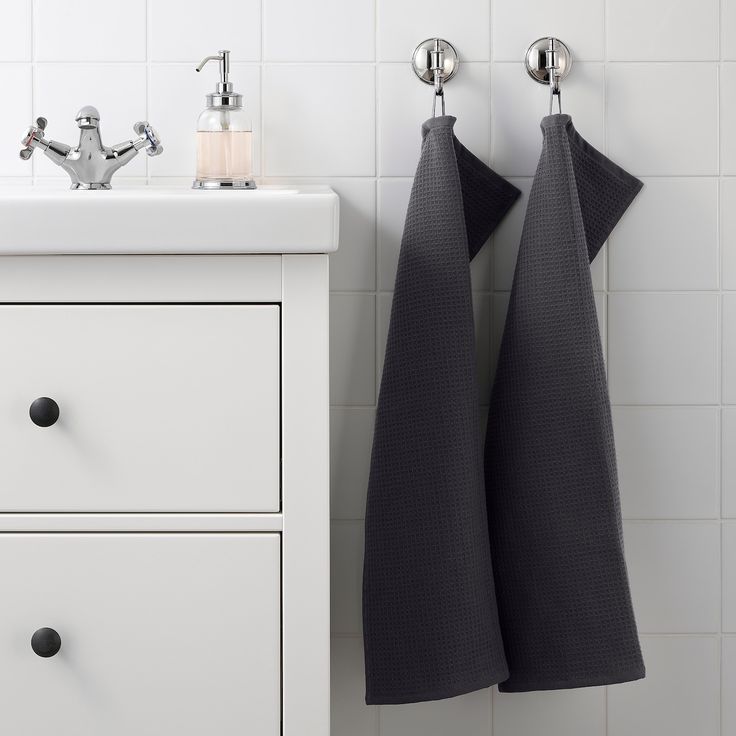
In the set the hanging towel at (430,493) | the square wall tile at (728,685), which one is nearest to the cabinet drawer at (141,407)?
the hanging towel at (430,493)

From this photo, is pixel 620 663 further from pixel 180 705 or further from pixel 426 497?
pixel 180 705

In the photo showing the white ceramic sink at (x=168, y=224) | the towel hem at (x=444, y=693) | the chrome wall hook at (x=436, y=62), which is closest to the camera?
the white ceramic sink at (x=168, y=224)

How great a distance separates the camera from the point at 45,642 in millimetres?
635

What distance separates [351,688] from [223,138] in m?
0.68

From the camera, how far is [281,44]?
966 millimetres

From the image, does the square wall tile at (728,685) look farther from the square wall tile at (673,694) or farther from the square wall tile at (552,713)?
the square wall tile at (552,713)

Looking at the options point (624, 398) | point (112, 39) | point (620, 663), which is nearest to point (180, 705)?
point (620, 663)

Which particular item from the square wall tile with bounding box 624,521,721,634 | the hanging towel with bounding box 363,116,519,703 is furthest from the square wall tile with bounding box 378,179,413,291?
→ the square wall tile with bounding box 624,521,721,634

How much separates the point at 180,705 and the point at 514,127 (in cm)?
73

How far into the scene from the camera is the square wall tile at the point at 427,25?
0.97m

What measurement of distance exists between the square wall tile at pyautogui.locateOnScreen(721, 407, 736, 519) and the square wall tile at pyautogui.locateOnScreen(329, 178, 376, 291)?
1.54 feet

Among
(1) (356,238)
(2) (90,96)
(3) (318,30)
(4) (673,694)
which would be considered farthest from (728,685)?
(2) (90,96)

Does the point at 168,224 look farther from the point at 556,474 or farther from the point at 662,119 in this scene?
the point at 662,119

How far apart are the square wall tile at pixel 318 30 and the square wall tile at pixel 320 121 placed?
2 cm
